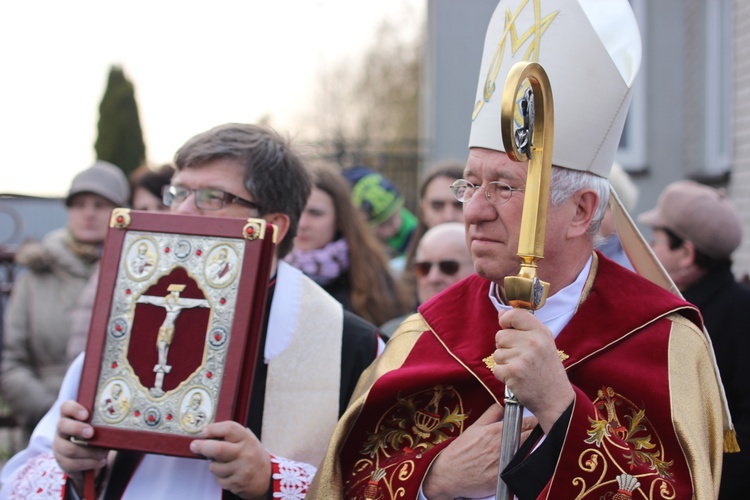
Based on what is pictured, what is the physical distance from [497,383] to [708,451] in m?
0.56

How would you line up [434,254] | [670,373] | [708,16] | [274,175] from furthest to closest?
[708,16], [434,254], [274,175], [670,373]

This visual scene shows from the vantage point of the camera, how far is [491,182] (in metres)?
2.58

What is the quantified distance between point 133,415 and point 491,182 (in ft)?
3.82

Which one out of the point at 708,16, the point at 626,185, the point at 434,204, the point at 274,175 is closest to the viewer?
the point at 274,175

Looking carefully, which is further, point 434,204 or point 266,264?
point 434,204

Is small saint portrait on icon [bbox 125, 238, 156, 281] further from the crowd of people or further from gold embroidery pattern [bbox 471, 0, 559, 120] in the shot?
gold embroidery pattern [bbox 471, 0, 559, 120]

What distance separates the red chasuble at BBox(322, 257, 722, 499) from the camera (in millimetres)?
2357

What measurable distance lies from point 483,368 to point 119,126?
55.3 ft

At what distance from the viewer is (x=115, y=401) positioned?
2713 millimetres

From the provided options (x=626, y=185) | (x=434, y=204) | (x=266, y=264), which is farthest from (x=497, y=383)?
(x=434, y=204)

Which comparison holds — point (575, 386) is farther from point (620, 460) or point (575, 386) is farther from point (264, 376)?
point (264, 376)

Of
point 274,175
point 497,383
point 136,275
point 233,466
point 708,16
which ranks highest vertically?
point 708,16

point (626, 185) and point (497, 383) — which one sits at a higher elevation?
point (626, 185)

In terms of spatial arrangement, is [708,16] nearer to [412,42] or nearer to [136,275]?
[136,275]
